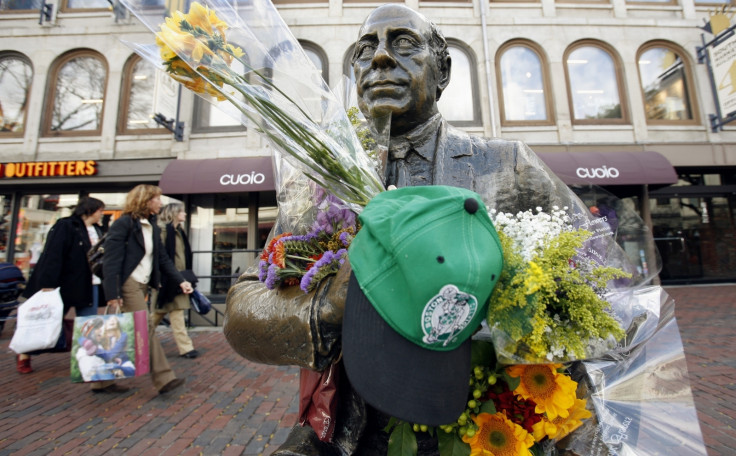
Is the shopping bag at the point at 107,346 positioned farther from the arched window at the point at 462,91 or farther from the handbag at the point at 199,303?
the arched window at the point at 462,91

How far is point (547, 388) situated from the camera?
977 millimetres

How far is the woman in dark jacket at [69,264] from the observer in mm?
4266

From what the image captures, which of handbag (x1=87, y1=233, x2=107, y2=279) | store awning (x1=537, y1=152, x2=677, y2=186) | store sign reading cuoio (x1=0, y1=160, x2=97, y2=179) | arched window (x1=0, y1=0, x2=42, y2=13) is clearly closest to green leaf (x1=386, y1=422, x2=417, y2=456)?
handbag (x1=87, y1=233, x2=107, y2=279)

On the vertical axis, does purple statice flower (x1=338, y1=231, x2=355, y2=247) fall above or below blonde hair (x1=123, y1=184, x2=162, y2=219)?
below

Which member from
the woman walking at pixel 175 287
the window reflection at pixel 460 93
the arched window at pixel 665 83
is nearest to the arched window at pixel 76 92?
the woman walking at pixel 175 287

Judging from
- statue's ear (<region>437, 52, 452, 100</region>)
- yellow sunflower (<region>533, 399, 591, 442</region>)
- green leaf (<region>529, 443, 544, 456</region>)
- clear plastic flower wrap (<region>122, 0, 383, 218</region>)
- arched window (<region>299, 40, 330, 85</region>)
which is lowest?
green leaf (<region>529, 443, 544, 456</region>)

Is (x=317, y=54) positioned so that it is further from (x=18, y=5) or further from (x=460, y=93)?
(x=18, y=5)

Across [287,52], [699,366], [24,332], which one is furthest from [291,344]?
[699,366]

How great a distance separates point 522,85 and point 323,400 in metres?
11.6

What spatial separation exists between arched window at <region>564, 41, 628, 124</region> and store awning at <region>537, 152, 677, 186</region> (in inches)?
72.9

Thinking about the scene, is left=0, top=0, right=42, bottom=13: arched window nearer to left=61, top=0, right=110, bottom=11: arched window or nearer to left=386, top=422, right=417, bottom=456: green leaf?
left=61, top=0, right=110, bottom=11: arched window

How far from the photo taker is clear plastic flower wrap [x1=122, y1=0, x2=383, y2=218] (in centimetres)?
106

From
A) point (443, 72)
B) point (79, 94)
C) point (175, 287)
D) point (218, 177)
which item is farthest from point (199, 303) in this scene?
point (79, 94)

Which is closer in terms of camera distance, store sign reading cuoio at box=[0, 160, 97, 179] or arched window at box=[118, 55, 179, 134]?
store sign reading cuoio at box=[0, 160, 97, 179]
